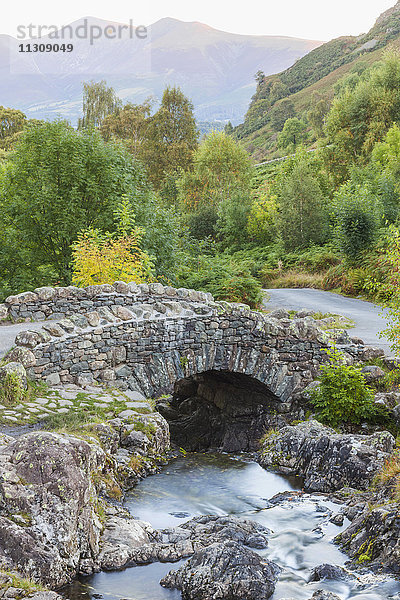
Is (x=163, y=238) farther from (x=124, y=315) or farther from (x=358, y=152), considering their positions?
(x=358, y=152)

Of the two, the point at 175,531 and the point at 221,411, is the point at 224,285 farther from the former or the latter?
the point at 175,531

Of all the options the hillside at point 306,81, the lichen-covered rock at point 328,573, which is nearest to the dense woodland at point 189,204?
the lichen-covered rock at point 328,573

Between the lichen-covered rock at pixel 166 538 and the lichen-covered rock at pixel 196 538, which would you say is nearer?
the lichen-covered rock at pixel 166 538

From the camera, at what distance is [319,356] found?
11.6 meters

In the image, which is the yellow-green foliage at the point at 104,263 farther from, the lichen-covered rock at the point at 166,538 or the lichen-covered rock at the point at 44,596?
the lichen-covered rock at the point at 44,596

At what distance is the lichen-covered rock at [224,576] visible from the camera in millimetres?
4895

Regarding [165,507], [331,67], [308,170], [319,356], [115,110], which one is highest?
[331,67]

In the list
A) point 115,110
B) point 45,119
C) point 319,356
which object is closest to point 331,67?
point 115,110

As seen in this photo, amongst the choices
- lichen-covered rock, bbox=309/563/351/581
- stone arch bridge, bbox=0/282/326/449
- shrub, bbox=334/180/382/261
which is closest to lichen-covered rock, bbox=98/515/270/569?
lichen-covered rock, bbox=309/563/351/581

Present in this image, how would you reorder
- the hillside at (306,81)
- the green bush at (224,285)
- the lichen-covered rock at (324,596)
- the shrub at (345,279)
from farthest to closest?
the hillside at (306,81) < the shrub at (345,279) < the green bush at (224,285) < the lichen-covered rock at (324,596)

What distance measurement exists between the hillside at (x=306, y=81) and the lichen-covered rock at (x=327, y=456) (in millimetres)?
67461

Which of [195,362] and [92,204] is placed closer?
[195,362]

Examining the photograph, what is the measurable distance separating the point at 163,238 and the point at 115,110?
37449mm

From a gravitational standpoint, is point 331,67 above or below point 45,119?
above
